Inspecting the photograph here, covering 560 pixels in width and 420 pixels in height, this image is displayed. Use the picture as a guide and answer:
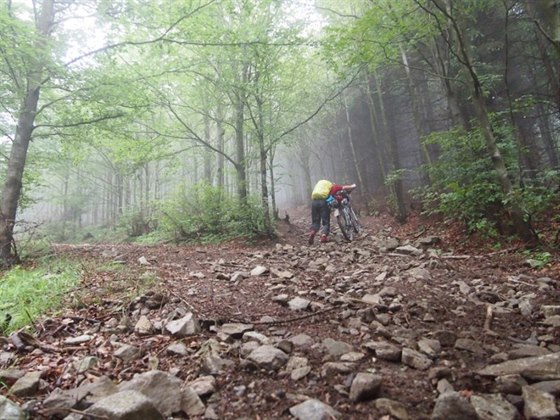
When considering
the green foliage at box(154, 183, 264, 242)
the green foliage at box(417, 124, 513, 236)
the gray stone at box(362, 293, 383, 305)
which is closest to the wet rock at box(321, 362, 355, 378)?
the gray stone at box(362, 293, 383, 305)

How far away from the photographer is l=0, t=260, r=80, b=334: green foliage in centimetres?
325

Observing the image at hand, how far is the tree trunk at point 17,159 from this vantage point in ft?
23.0

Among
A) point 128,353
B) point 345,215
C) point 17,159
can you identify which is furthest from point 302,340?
point 17,159

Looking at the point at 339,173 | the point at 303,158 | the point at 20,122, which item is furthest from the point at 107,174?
the point at 20,122

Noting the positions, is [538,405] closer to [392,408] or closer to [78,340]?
[392,408]

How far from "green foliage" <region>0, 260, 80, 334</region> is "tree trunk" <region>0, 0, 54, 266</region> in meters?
2.59

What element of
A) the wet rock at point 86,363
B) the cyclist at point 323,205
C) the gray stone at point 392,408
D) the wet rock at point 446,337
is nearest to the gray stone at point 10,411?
the wet rock at point 86,363

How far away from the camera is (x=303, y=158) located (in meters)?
25.2

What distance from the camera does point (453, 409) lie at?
1644 mm

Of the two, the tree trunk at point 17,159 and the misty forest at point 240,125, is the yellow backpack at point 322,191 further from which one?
the tree trunk at point 17,159

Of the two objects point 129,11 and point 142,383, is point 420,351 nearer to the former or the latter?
point 142,383

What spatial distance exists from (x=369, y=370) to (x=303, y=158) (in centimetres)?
2366

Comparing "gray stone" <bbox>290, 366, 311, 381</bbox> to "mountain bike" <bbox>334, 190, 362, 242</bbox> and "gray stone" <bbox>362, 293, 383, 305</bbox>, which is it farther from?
"mountain bike" <bbox>334, 190, 362, 242</bbox>

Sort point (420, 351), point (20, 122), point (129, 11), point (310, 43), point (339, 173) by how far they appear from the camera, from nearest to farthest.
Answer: point (420, 351) < point (129, 11) < point (20, 122) < point (310, 43) < point (339, 173)
